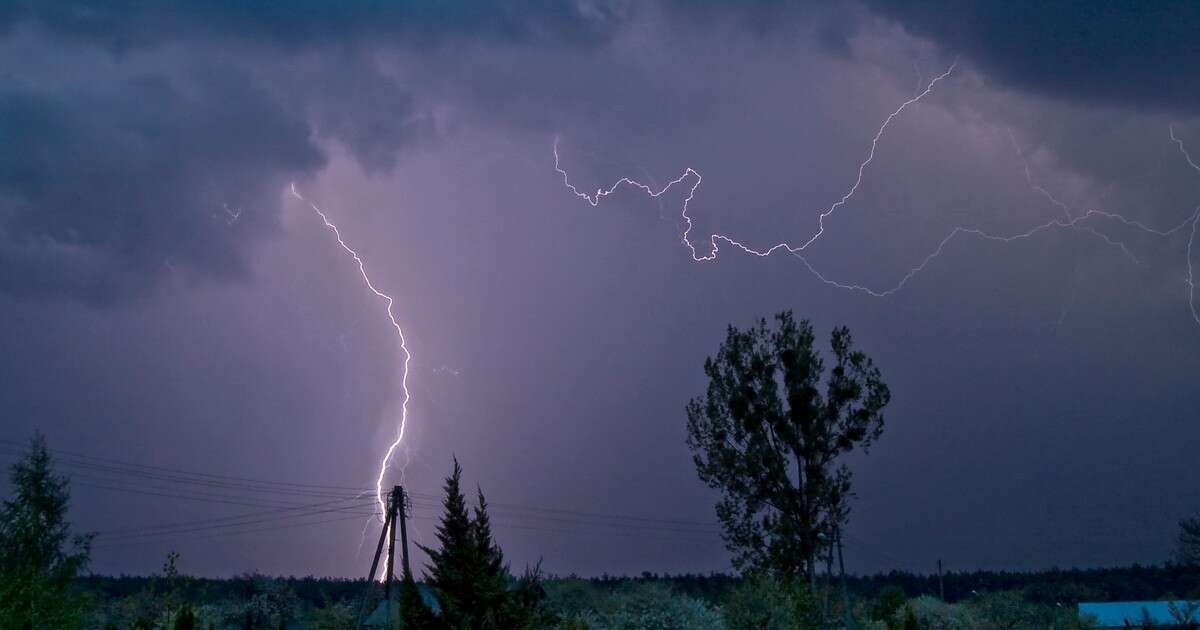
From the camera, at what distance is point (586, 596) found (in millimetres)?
37125

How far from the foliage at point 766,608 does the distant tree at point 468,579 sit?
14340 millimetres

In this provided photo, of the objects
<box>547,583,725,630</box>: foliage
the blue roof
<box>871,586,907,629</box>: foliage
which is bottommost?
the blue roof

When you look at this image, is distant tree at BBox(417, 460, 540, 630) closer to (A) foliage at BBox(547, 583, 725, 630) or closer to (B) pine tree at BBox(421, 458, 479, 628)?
(B) pine tree at BBox(421, 458, 479, 628)

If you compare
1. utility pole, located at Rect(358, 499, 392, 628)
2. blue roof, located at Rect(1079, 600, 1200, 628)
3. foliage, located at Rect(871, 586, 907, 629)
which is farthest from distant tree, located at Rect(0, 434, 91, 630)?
blue roof, located at Rect(1079, 600, 1200, 628)

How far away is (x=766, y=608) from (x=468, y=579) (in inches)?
611

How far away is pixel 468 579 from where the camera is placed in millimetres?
18547

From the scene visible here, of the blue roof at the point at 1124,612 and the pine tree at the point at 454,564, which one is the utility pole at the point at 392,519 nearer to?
the pine tree at the point at 454,564

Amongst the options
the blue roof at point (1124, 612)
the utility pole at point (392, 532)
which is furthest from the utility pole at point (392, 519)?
the blue roof at point (1124, 612)

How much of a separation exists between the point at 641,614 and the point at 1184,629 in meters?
30.5

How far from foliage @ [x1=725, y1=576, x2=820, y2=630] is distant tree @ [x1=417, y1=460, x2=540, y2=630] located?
47.0ft

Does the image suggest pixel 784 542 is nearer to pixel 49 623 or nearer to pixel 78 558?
pixel 49 623

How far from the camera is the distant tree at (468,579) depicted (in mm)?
18438

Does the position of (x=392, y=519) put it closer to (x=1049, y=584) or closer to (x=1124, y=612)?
(x=1124, y=612)

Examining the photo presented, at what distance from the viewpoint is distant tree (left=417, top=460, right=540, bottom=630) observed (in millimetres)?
18438
